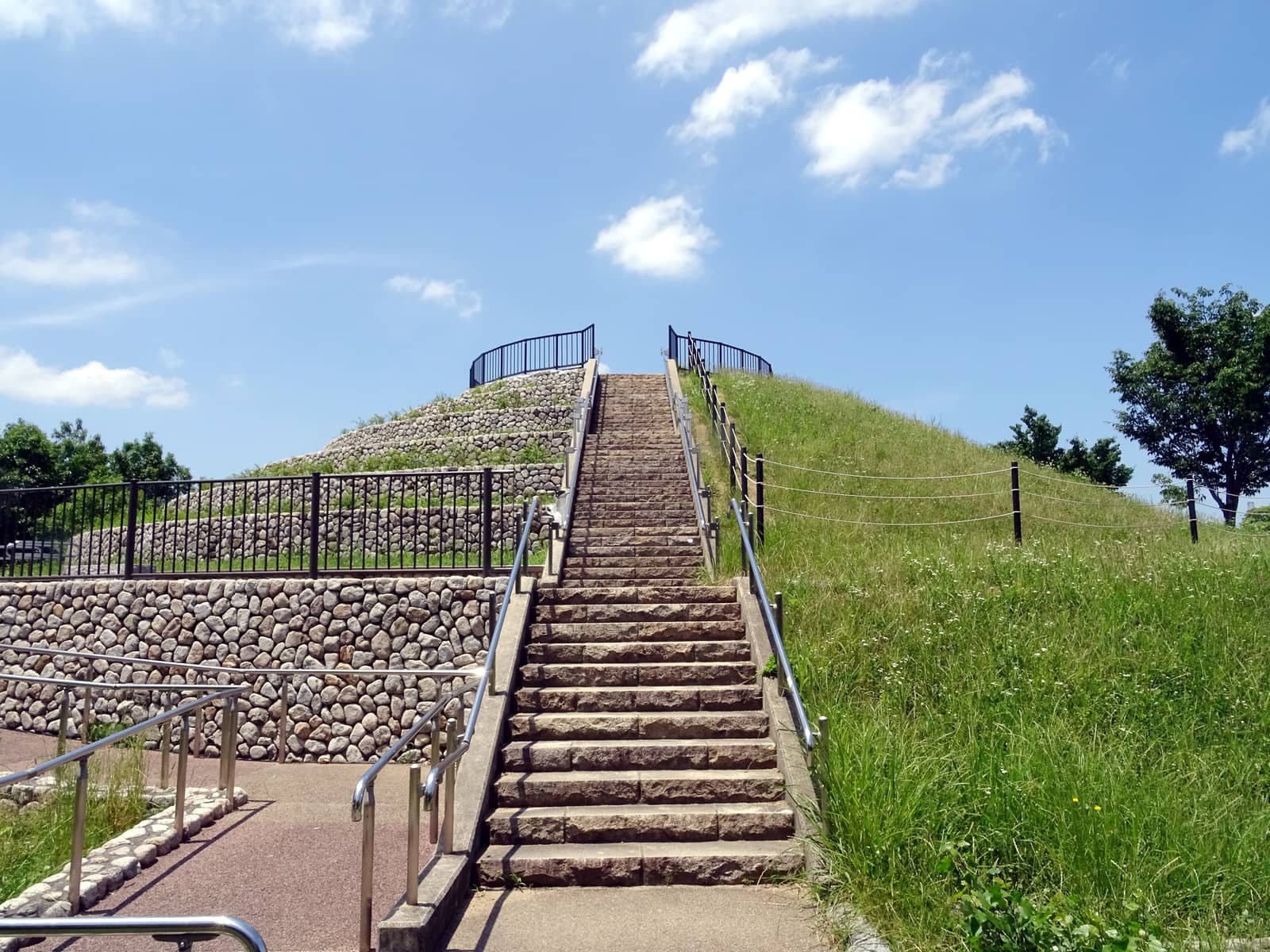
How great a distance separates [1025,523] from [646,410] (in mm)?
10515

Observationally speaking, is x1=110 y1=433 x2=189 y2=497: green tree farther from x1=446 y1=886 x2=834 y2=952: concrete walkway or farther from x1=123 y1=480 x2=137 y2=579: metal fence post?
x1=446 y1=886 x2=834 y2=952: concrete walkway

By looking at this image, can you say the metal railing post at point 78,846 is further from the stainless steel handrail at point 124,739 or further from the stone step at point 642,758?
the stone step at point 642,758

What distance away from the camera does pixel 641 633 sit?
8633 mm

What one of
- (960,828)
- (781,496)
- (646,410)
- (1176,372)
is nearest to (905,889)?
(960,828)

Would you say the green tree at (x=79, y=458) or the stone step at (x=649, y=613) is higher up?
the green tree at (x=79, y=458)

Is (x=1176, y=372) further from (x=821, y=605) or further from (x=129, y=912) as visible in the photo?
(x=129, y=912)

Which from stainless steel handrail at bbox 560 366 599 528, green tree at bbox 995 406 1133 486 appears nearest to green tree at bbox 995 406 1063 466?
green tree at bbox 995 406 1133 486

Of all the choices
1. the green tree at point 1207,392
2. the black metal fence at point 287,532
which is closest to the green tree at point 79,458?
the black metal fence at point 287,532

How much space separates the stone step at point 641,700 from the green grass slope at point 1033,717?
59 cm

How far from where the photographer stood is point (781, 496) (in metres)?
14.0

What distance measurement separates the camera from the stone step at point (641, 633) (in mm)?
8633

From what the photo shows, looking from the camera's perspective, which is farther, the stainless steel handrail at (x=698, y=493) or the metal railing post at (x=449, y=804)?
the stainless steel handrail at (x=698, y=493)

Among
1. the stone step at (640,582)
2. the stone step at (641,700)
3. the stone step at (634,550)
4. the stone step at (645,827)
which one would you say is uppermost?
the stone step at (634,550)

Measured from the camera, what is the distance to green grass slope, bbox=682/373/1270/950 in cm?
466
